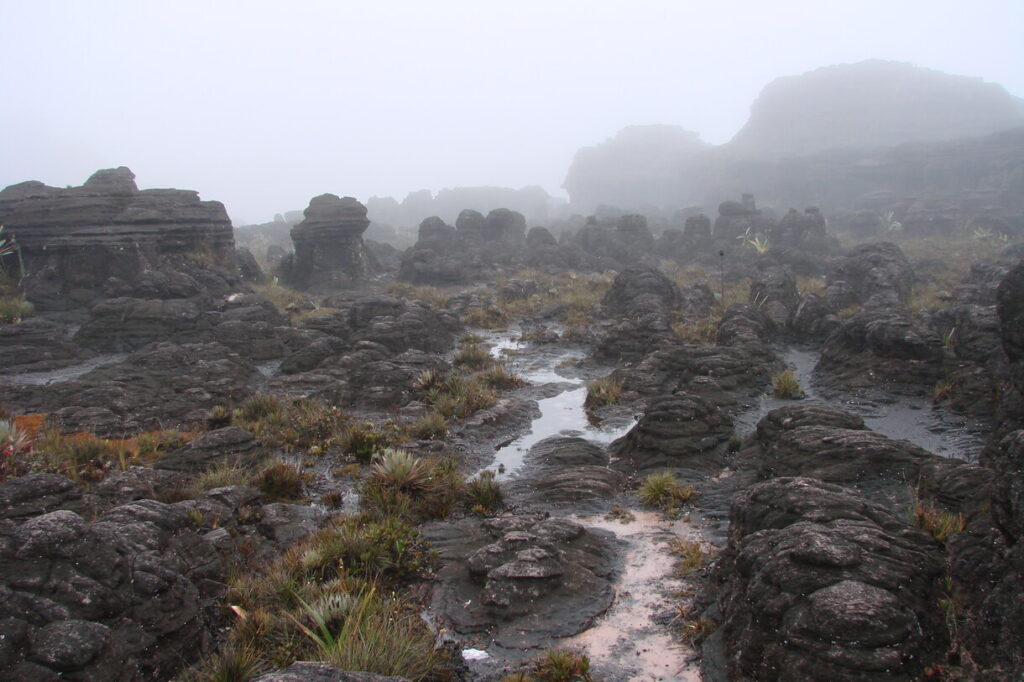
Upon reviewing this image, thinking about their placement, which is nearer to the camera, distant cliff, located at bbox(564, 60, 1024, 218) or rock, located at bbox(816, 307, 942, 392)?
rock, located at bbox(816, 307, 942, 392)

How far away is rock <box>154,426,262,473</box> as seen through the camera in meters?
11.3

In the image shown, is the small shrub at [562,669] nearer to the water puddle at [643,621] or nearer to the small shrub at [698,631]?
the water puddle at [643,621]

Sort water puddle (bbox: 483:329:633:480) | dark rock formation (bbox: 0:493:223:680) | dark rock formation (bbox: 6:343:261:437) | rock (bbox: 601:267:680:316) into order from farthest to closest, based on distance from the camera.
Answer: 1. rock (bbox: 601:267:680:316)
2. dark rock formation (bbox: 6:343:261:437)
3. water puddle (bbox: 483:329:633:480)
4. dark rock formation (bbox: 0:493:223:680)

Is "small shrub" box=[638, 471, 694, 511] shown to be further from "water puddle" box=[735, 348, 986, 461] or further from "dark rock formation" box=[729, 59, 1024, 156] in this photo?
"dark rock formation" box=[729, 59, 1024, 156]

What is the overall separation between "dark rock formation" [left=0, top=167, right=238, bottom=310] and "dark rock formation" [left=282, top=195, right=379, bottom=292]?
A: 8244 mm

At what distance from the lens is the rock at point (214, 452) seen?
1134 cm

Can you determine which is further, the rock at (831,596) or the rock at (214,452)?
the rock at (214,452)

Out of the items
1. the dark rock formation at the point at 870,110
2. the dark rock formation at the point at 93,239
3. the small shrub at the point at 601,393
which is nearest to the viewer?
the small shrub at the point at 601,393

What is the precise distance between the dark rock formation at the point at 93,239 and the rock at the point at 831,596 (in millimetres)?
28543

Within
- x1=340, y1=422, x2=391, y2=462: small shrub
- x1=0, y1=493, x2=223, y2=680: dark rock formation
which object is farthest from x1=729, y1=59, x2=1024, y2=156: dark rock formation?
x1=0, y1=493, x2=223, y2=680: dark rock formation

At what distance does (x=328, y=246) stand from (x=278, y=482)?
103 feet

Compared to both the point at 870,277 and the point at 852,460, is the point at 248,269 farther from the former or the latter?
the point at 852,460

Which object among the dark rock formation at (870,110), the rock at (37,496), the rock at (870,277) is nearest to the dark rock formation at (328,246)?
the rock at (870,277)

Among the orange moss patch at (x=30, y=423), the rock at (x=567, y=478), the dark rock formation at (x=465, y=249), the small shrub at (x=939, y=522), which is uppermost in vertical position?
the dark rock formation at (x=465, y=249)
